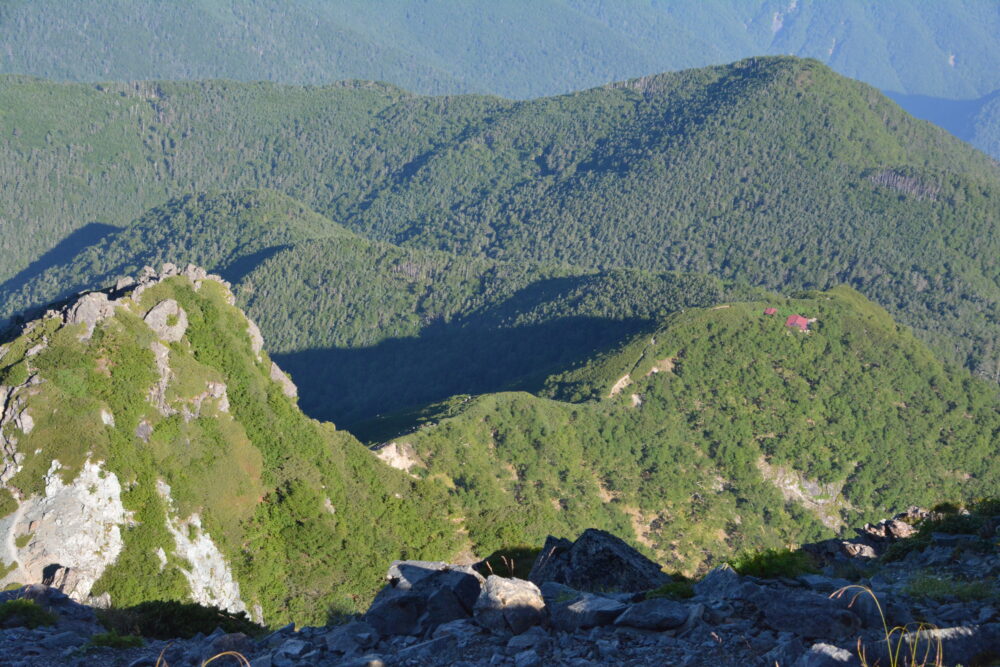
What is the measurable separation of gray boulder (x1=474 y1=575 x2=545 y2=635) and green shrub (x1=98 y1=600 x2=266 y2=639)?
1091cm

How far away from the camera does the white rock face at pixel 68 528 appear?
4484cm

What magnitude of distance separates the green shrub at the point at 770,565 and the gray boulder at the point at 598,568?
12.3ft

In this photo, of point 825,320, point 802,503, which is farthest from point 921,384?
point 802,503

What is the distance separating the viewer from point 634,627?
19.7 meters

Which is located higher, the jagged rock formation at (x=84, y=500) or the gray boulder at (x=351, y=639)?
the jagged rock formation at (x=84, y=500)

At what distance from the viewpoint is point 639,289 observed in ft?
643

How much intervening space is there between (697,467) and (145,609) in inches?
4070

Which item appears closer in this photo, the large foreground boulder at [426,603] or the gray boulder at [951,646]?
the gray boulder at [951,646]

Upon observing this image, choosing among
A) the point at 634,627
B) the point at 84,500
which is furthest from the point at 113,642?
the point at 84,500

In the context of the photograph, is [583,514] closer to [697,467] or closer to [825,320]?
[697,467]

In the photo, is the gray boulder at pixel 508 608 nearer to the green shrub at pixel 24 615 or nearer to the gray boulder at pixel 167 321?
the green shrub at pixel 24 615

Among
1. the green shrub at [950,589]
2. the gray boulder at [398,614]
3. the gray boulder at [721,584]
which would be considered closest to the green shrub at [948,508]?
the green shrub at [950,589]

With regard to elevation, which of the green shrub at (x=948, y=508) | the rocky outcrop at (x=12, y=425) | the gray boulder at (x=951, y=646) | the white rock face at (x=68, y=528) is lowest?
the gray boulder at (x=951, y=646)

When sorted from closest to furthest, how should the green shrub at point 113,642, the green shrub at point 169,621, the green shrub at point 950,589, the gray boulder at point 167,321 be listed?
1. the green shrub at point 950,589
2. the green shrub at point 113,642
3. the green shrub at point 169,621
4. the gray boulder at point 167,321
